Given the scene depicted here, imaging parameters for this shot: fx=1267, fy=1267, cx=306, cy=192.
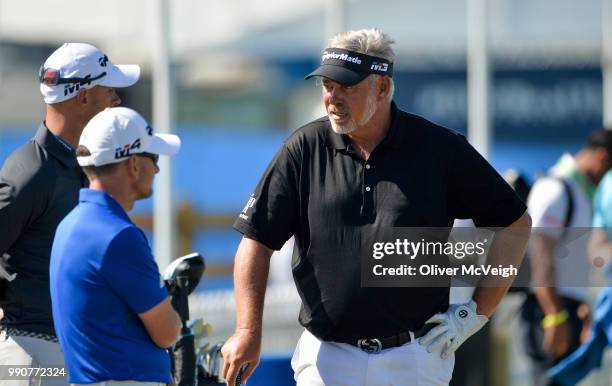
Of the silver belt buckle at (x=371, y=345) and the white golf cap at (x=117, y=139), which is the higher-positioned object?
the white golf cap at (x=117, y=139)

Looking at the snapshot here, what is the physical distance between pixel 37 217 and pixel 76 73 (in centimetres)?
61

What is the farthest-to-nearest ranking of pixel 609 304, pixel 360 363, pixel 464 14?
pixel 464 14 < pixel 609 304 < pixel 360 363

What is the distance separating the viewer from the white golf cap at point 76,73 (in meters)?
5.02

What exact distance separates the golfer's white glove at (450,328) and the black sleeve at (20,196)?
156cm

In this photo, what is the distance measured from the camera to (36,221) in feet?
16.0

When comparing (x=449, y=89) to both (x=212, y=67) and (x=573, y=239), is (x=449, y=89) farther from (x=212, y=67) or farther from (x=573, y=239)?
(x=573, y=239)

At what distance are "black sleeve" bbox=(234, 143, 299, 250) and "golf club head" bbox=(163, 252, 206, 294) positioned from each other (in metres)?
0.37

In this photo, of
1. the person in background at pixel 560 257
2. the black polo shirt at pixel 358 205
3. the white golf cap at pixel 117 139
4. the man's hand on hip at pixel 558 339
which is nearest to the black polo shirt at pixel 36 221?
→ the white golf cap at pixel 117 139

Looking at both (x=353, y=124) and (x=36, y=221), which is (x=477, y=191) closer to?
(x=353, y=124)

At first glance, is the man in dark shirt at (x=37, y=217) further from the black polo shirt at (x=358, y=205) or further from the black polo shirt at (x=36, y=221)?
the black polo shirt at (x=358, y=205)

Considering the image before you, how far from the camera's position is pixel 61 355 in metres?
4.95

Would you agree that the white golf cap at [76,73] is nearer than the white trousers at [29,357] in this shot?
No

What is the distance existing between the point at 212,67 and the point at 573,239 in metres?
11.6

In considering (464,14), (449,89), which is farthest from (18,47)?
(464,14)
